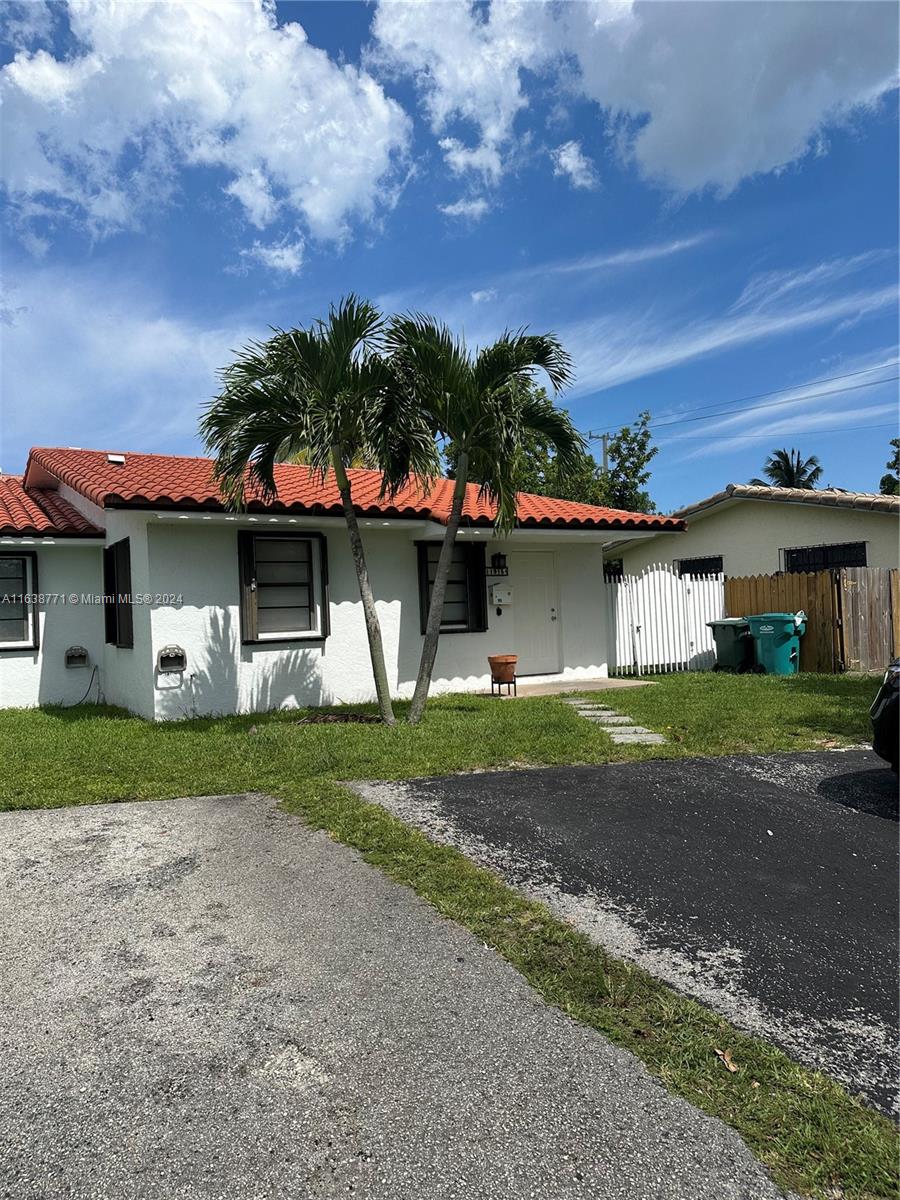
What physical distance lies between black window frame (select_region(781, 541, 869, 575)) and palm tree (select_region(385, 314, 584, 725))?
37.1ft

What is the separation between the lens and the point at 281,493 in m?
11.5

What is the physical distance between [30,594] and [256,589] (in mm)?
3944

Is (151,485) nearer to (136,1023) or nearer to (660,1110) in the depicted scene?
(136,1023)

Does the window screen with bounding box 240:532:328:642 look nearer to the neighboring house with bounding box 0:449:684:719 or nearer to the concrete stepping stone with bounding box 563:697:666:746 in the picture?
the neighboring house with bounding box 0:449:684:719

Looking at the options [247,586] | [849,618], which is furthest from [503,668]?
[849,618]

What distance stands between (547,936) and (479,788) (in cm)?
267

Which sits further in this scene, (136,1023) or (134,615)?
(134,615)

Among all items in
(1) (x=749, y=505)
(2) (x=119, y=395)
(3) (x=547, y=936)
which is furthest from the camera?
(1) (x=749, y=505)

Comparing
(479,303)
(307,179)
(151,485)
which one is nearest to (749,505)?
(479,303)

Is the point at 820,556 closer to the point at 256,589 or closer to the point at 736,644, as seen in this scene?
the point at 736,644

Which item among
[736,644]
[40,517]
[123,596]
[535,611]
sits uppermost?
[40,517]

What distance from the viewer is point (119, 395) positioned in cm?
1611

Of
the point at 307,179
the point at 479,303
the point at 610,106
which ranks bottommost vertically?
the point at 479,303

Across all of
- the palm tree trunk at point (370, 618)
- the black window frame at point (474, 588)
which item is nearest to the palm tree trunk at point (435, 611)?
the palm tree trunk at point (370, 618)
